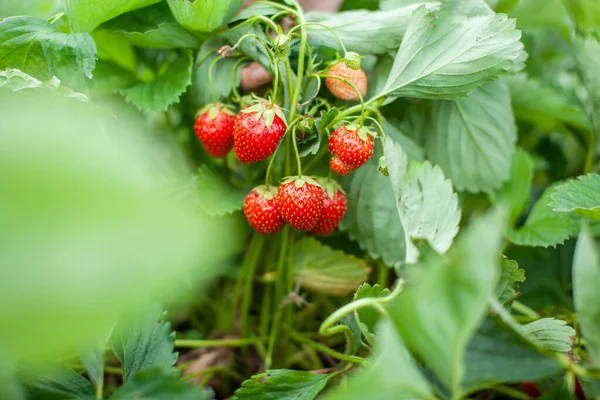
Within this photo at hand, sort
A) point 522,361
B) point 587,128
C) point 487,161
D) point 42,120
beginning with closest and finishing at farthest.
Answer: point 42,120
point 522,361
point 487,161
point 587,128

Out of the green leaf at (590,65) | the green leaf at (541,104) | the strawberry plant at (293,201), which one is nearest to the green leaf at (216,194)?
the strawberry plant at (293,201)

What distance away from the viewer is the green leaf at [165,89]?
66 cm

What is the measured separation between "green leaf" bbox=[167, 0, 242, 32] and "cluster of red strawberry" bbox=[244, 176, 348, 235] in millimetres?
207

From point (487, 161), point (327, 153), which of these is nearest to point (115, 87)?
point (327, 153)

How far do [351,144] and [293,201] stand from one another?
0.09 meters

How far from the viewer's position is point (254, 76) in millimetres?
692

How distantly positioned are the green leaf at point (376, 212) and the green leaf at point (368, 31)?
15cm

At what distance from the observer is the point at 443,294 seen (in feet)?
1.10

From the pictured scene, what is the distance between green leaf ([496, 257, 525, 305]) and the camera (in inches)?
21.0

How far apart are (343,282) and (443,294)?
45 centimetres

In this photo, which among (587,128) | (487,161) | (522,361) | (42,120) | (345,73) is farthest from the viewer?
(587,128)

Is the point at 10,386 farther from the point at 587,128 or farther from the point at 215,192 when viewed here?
the point at 587,128

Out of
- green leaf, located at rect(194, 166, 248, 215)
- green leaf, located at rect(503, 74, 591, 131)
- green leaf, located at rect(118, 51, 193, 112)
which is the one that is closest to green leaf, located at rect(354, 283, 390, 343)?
green leaf, located at rect(194, 166, 248, 215)

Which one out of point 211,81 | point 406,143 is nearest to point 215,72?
point 211,81
